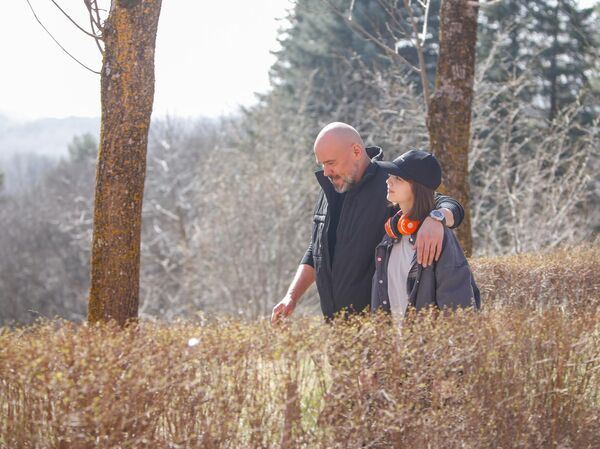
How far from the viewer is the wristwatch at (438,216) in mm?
3691

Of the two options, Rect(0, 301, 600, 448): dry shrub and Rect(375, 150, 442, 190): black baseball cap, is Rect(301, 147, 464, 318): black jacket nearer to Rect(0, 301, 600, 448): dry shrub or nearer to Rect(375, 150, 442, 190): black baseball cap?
Rect(375, 150, 442, 190): black baseball cap

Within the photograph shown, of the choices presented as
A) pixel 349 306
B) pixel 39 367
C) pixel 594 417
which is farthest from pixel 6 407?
pixel 594 417

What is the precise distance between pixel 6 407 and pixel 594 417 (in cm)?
245

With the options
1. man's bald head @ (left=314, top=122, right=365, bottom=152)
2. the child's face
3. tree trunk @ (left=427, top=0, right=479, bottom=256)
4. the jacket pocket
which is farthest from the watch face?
tree trunk @ (left=427, top=0, right=479, bottom=256)

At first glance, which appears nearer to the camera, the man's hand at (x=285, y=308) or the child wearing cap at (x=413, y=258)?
the child wearing cap at (x=413, y=258)

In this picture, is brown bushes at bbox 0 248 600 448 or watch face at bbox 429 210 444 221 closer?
brown bushes at bbox 0 248 600 448

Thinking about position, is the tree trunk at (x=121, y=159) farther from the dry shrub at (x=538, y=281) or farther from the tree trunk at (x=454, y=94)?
the tree trunk at (x=454, y=94)

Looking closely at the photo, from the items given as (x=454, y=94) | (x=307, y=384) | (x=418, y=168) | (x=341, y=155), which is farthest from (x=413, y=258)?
(x=454, y=94)

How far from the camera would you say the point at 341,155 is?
4066 mm

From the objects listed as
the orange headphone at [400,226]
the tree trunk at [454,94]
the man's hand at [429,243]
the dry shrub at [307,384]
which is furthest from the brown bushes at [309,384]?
the tree trunk at [454,94]

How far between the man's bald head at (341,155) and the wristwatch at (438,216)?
1.70 feet

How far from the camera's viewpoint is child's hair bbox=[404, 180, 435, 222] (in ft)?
12.3

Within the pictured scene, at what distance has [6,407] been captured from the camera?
2926 millimetres

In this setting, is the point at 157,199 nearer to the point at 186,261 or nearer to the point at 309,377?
the point at 186,261
